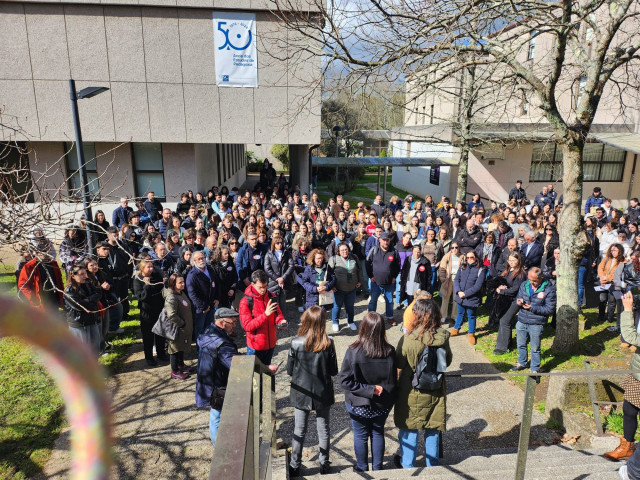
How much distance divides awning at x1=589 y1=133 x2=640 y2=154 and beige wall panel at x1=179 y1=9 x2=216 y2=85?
14.7 metres

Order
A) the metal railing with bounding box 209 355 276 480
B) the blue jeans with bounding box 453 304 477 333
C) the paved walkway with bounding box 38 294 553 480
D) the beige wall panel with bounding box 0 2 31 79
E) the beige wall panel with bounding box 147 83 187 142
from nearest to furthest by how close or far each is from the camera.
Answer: the metal railing with bounding box 209 355 276 480
the paved walkway with bounding box 38 294 553 480
the blue jeans with bounding box 453 304 477 333
the beige wall panel with bounding box 0 2 31 79
the beige wall panel with bounding box 147 83 187 142

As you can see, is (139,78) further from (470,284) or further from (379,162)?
(470,284)

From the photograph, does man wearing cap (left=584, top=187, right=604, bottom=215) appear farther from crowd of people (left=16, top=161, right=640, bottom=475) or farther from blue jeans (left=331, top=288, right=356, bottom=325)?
blue jeans (left=331, top=288, right=356, bottom=325)

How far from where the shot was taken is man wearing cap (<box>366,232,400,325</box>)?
8195mm

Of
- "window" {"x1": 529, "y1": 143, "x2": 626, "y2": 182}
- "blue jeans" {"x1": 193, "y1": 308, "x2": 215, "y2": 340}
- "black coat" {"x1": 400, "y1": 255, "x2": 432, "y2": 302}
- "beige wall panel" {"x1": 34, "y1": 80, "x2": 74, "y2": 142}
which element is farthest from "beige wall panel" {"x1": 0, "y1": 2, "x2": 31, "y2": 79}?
"window" {"x1": 529, "y1": 143, "x2": 626, "y2": 182}

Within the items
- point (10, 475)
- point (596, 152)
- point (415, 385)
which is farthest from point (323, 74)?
point (596, 152)

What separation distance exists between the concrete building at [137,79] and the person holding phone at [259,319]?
28.6 ft

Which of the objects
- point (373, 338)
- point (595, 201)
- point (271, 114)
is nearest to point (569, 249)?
point (373, 338)

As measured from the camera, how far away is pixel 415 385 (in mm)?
4172

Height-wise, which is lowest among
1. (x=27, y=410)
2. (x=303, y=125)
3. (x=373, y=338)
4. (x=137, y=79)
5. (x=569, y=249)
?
(x=27, y=410)

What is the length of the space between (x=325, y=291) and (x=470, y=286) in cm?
244

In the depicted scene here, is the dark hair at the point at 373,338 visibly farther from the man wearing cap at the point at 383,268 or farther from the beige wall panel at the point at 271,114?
the beige wall panel at the point at 271,114

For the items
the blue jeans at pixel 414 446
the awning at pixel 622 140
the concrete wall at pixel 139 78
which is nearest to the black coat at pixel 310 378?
the blue jeans at pixel 414 446

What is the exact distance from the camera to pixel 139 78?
14.0 m
